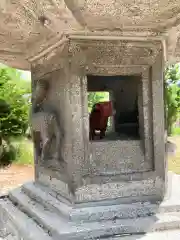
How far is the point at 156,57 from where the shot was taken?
319cm

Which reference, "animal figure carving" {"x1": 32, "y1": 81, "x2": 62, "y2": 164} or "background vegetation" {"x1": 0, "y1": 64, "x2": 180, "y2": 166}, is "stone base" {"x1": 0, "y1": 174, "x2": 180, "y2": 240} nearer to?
"animal figure carving" {"x1": 32, "y1": 81, "x2": 62, "y2": 164}

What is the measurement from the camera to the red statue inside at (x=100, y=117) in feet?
11.2

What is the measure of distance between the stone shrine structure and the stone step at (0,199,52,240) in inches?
0.4

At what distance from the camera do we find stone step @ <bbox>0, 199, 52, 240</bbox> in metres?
2.75

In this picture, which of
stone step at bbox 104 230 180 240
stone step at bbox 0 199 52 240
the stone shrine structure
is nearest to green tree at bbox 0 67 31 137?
stone step at bbox 0 199 52 240

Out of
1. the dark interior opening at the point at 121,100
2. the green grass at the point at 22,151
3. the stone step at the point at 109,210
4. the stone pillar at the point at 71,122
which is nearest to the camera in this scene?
the stone step at the point at 109,210

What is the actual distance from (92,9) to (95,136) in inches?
56.5

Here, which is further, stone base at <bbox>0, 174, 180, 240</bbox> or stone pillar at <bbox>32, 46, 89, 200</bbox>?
stone pillar at <bbox>32, 46, 89, 200</bbox>

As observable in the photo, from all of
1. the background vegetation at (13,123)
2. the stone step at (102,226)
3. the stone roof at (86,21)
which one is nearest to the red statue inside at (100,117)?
the stone roof at (86,21)

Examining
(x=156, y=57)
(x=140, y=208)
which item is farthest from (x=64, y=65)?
(x=140, y=208)

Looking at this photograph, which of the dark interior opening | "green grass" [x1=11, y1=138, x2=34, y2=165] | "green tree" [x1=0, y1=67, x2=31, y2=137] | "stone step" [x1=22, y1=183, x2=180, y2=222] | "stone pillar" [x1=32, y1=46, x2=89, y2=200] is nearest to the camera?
"stone step" [x1=22, y1=183, x2=180, y2=222]

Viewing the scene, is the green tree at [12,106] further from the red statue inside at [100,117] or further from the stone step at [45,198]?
the red statue inside at [100,117]

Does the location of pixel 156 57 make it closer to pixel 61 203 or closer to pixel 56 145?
pixel 56 145

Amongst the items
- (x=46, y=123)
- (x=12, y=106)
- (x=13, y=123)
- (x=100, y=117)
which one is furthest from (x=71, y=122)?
(x=12, y=106)
